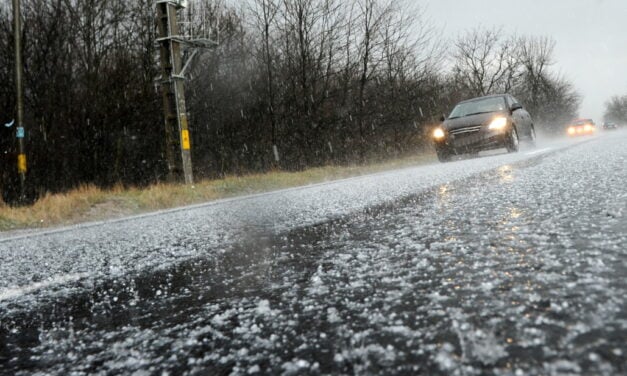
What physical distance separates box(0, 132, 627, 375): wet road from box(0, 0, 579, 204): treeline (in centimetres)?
1243

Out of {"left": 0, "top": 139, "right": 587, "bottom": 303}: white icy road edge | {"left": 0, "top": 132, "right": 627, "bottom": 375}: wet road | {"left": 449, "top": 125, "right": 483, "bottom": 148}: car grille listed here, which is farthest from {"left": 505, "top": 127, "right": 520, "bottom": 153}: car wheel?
{"left": 0, "top": 132, "right": 627, "bottom": 375}: wet road

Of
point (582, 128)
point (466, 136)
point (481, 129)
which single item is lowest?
point (466, 136)

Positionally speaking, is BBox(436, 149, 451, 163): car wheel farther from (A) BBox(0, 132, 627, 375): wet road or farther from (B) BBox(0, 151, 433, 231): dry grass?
(A) BBox(0, 132, 627, 375): wet road

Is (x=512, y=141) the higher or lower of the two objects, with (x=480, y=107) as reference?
lower

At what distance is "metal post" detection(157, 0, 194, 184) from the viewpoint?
12.5 m

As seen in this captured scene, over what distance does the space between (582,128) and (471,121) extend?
102 ft

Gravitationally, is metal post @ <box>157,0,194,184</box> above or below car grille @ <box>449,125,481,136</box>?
above

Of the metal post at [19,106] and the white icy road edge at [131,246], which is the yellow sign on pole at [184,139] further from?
the white icy road edge at [131,246]

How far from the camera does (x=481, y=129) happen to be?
11.5 m

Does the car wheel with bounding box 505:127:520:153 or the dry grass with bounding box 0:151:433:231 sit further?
the car wheel with bounding box 505:127:520:153

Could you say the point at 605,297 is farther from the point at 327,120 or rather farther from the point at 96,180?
the point at 327,120

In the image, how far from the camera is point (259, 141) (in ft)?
68.1

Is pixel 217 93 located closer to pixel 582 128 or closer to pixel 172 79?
pixel 172 79

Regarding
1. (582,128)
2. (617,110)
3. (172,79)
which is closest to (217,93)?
(172,79)
